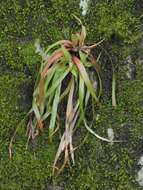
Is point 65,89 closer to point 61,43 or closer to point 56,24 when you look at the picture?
point 61,43

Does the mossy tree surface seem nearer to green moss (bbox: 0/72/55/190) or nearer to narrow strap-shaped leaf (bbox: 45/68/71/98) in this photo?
green moss (bbox: 0/72/55/190)

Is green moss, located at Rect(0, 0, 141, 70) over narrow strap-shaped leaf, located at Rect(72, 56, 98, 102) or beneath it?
over

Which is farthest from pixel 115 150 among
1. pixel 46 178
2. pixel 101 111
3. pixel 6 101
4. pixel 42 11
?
pixel 42 11

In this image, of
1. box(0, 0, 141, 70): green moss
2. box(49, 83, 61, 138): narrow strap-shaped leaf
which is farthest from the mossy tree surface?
box(49, 83, 61, 138): narrow strap-shaped leaf

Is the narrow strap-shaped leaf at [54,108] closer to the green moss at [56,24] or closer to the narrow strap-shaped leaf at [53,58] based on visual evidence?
the narrow strap-shaped leaf at [53,58]

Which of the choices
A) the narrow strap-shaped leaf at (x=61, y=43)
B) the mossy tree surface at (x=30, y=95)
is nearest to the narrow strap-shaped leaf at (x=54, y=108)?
the mossy tree surface at (x=30, y=95)
